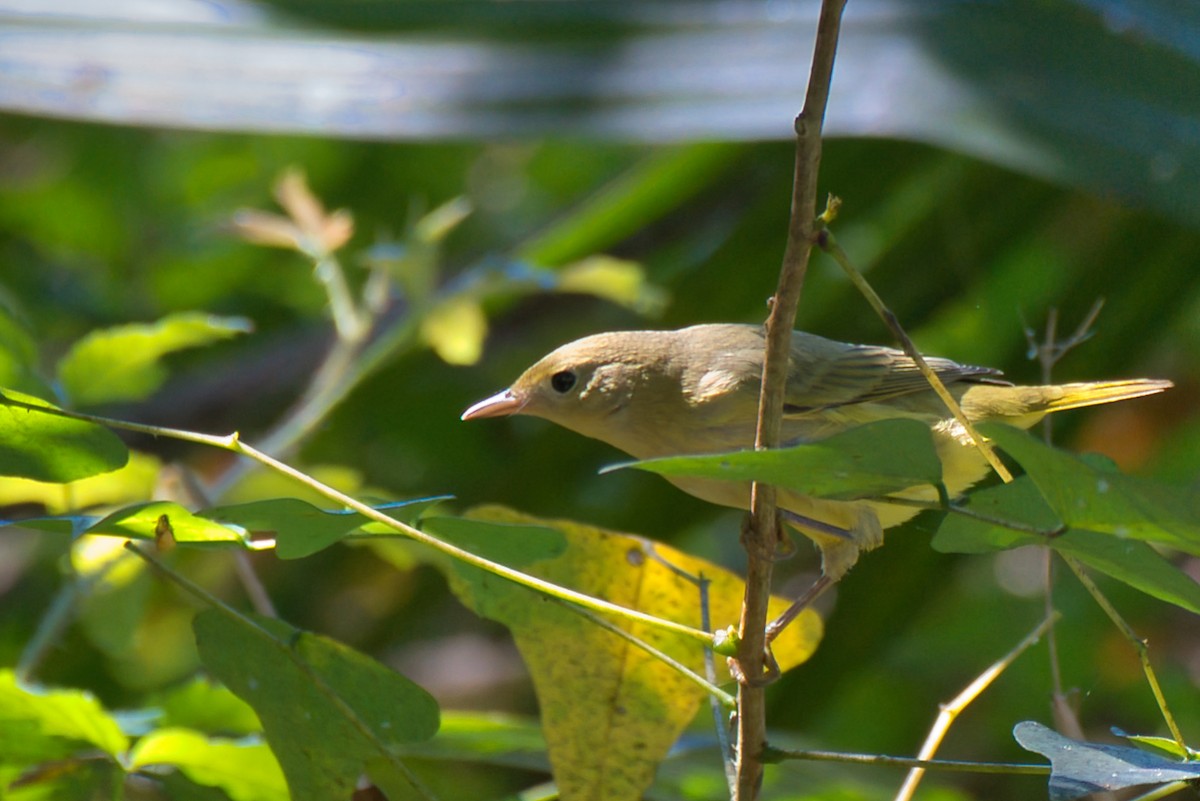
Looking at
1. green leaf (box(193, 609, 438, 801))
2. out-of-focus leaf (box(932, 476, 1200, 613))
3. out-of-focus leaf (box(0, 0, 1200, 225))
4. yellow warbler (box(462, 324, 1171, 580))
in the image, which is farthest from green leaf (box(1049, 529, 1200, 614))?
out-of-focus leaf (box(0, 0, 1200, 225))

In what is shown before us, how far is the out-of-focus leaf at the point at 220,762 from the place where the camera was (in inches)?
53.0

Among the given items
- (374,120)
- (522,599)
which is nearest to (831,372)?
(522,599)

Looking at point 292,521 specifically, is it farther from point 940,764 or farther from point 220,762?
point 940,764

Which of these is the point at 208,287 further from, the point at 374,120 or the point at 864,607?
the point at 864,607

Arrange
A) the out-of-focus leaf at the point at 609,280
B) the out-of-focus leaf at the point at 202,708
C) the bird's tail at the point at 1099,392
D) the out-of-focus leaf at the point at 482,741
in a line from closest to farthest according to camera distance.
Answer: the out-of-focus leaf at the point at 202,708, the out-of-focus leaf at the point at 482,741, the bird's tail at the point at 1099,392, the out-of-focus leaf at the point at 609,280

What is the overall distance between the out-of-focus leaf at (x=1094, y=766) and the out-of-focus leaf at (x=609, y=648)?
513 millimetres

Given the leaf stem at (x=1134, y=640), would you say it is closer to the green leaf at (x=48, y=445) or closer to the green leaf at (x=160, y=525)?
the green leaf at (x=160, y=525)

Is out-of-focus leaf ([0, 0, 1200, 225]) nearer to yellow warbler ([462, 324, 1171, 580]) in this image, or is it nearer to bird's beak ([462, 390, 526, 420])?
yellow warbler ([462, 324, 1171, 580])

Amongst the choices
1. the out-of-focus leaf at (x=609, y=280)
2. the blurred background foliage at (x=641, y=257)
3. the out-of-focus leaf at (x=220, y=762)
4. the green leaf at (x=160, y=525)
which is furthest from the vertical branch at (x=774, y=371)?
the out-of-focus leaf at (x=609, y=280)

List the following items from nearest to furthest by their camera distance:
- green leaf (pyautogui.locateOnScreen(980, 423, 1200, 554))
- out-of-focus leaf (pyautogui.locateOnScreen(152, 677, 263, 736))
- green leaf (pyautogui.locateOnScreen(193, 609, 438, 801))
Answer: green leaf (pyautogui.locateOnScreen(980, 423, 1200, 554))
green leaf (pyautogui.locateOnScreen(193, 609, 438, 801))
out-of-focus leaf (pyautogui.locateOnScreen(152, 677, 263, 736))

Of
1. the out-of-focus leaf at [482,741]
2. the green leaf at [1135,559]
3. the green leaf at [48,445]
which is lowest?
the out-of-focus leaf at [482,741]

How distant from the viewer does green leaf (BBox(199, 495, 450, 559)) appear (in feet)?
3.48

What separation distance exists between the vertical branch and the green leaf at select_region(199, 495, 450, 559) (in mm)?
283

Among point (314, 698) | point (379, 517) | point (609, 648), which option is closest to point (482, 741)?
point (609, 648)
